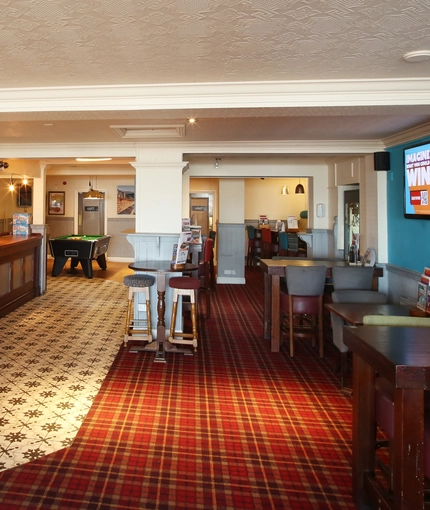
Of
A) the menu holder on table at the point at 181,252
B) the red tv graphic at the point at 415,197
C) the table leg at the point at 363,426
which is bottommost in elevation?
the table leg at the point at 363,426

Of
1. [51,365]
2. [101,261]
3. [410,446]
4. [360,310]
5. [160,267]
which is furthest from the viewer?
[101,261]

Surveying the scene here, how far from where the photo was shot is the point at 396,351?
5.46 feet

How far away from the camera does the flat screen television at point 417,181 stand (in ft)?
12.5

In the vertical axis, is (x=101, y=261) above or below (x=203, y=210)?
below

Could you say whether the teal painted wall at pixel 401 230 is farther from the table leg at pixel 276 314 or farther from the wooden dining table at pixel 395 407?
the wooden dining table at pixel 395 407

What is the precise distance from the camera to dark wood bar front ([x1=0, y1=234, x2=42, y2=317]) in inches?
220

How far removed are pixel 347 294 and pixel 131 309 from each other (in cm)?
239

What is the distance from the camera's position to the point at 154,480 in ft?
7.16

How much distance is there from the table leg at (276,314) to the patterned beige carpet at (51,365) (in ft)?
5.71

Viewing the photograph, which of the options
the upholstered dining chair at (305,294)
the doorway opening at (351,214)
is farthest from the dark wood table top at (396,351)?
the doorway opening at (351,214)

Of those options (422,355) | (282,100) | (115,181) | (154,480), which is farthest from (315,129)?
(115,181)

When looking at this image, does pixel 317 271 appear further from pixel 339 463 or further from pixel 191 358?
pixel 339 463

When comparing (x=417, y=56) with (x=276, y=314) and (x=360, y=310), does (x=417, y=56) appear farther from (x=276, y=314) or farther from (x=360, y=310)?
(x=276, y=314)

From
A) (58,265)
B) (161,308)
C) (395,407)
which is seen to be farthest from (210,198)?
(395,407)
